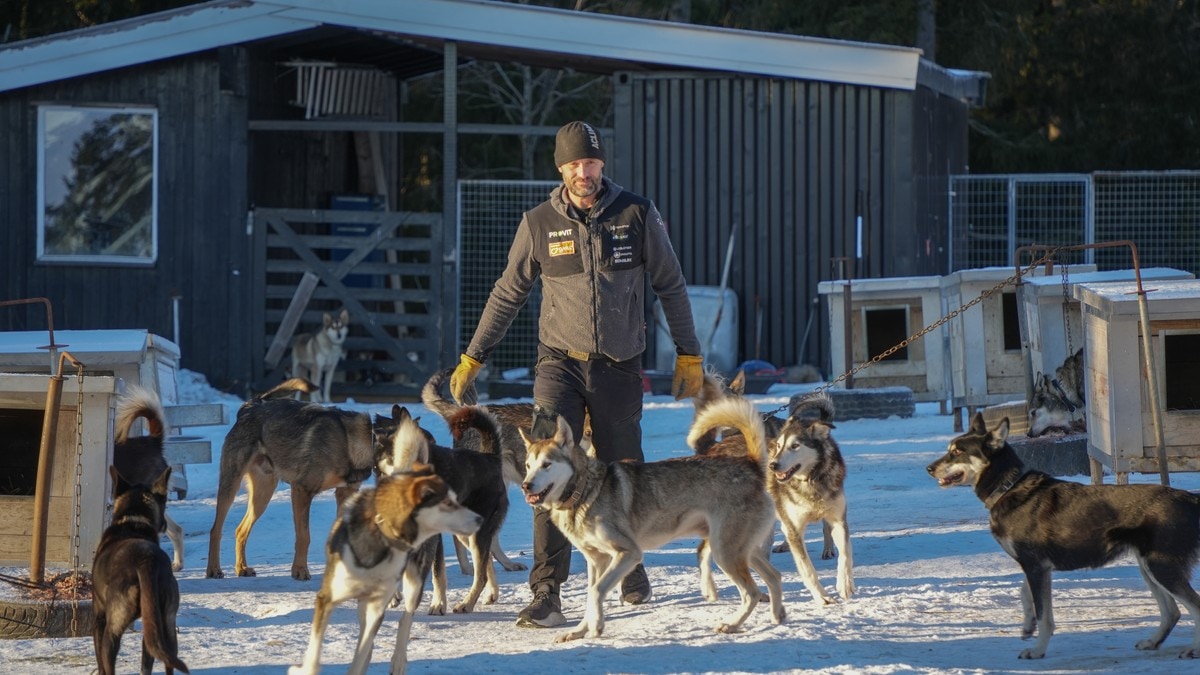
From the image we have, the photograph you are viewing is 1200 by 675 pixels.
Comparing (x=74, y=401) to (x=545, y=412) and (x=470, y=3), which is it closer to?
(x=545, y=412)

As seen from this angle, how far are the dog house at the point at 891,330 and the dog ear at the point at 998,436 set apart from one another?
24.2ft

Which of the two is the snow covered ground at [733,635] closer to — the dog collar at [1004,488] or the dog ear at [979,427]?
the dog collar at [1004,488]

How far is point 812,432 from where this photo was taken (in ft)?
24.0

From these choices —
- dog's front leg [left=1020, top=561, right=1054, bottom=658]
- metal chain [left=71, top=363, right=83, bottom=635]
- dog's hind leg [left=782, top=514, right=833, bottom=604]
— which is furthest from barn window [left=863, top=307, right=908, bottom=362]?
metal chain [left=71, top=363, right=83, bottom=635]

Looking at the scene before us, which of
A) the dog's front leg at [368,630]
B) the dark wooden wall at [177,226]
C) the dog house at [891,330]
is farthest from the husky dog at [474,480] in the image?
the dark wooden wall at [177,226]

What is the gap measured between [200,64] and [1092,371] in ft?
38.1

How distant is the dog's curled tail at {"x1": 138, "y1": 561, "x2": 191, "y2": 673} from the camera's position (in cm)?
510

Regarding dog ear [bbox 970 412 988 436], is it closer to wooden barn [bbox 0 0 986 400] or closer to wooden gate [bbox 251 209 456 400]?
wooden barn [bbox 0 0 986 400]

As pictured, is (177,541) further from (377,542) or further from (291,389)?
(377,542)

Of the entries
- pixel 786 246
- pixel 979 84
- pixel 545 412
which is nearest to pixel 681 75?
pixel 786 246

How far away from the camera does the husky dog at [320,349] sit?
663 inches

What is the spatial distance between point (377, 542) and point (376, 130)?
12.3 meters

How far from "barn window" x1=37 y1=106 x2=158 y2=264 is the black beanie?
11.4 metres

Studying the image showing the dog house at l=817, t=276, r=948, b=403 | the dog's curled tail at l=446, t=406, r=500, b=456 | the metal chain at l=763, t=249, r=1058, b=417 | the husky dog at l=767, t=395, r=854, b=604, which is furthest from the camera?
the dog house at l=817, t=276, r=948, b=403
